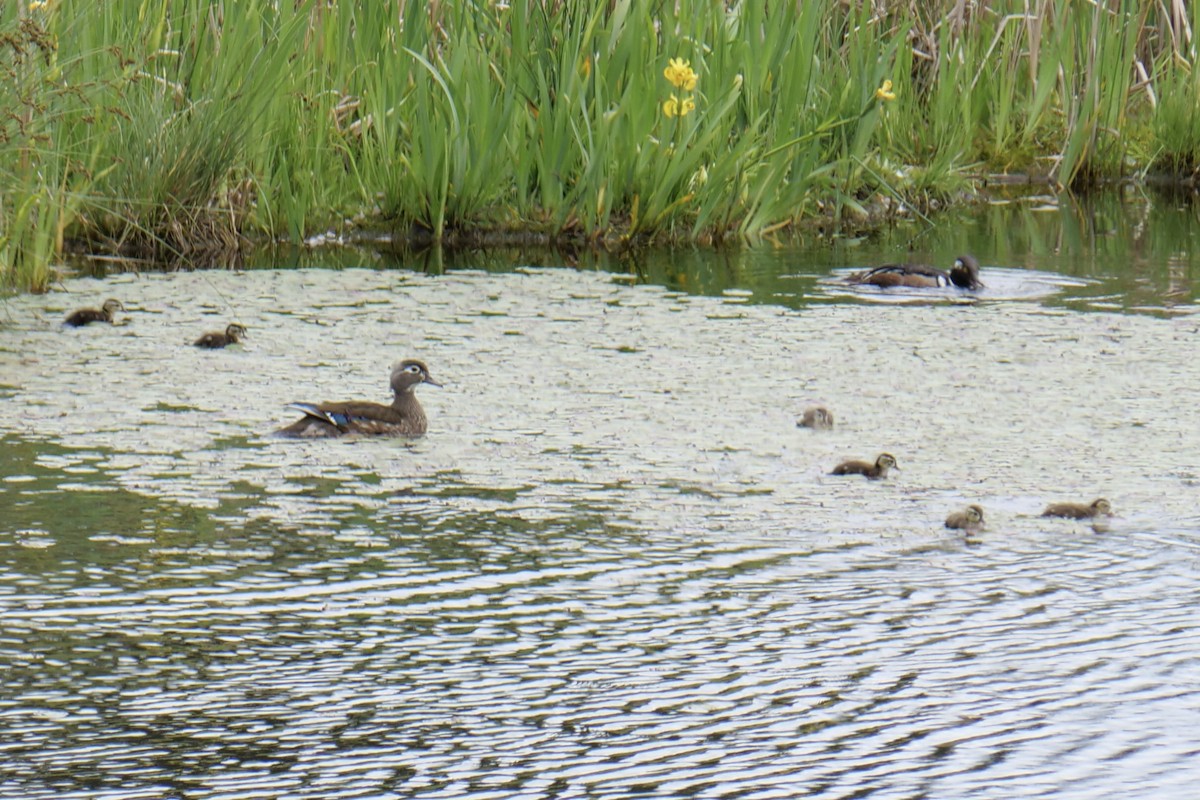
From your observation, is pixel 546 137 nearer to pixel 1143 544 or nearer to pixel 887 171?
pixel 887 171

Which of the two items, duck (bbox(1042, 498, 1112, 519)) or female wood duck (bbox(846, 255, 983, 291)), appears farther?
female wood duck (bbox(846, 255, 983, 291))

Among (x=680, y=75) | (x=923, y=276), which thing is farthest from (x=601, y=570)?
(x=680, y=75)

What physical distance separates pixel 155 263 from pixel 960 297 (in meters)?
3.56

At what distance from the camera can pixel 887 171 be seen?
11.7 meters

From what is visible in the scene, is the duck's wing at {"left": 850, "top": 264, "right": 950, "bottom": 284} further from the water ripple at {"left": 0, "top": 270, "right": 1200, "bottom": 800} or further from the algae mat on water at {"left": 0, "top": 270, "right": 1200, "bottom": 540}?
the water ripple at {"left": 0, "top": 270, "right": 1200, "bottom": 800}

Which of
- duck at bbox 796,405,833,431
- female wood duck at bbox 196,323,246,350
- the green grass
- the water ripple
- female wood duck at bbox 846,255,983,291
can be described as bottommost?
the water ripple

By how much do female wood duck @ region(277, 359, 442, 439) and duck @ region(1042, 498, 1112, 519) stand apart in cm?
193

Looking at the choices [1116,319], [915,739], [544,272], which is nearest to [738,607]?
[915,739]

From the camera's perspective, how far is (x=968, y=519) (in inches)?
193

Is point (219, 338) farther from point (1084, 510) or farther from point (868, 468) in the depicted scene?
point (1084, 510)

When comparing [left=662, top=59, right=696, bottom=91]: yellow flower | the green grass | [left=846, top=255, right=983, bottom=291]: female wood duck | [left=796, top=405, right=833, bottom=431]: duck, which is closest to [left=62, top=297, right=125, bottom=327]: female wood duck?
the green grass

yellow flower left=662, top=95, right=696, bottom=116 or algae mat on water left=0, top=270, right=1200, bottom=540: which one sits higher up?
yellow flower left=662, top=95, right=696, bottom=116

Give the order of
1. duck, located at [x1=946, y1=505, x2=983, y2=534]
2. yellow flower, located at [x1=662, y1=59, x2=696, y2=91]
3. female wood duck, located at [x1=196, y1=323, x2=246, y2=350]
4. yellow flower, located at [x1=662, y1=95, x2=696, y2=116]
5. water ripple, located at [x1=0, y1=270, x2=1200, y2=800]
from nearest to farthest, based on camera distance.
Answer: water ripple, located at [x1=0, y1=270, x2=1200, y2=800] < duck, located at [x1=946, y1=505, x2=983, y2=534] < female wood duck, located at [x1=196, y1=323, x2=246, y2=350] < yellow flower, located at [x1=662, y1=59, x2=696, y2=91] < yellow flower, located at [x1=662, y1=95, x2=696, y2=116]

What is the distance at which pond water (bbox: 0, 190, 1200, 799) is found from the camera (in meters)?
3.52
